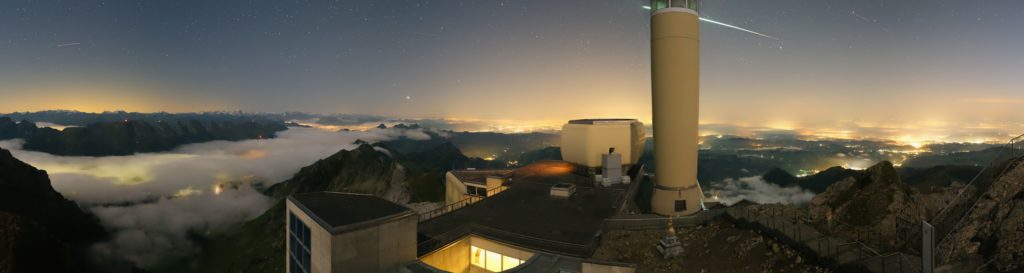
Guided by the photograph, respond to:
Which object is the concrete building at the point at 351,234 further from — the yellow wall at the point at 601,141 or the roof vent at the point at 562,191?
the yellow wall at the point at 601,141

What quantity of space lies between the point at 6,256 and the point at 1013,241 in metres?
227

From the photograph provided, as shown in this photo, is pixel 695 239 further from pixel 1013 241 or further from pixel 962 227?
pixel 962 227

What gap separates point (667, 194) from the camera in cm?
2880

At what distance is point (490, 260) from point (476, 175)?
103ft

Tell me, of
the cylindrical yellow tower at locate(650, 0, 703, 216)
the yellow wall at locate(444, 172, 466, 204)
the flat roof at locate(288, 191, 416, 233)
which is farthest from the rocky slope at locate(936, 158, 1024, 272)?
the yellow wall at locate(444, 172, 466, 204)

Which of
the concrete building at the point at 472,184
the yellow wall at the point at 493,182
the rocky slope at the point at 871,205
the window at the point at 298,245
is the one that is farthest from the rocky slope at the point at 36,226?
A: the rocky slope at the point at 871,205

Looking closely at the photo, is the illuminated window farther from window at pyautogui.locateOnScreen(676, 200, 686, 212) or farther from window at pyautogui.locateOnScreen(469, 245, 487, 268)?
window at pyautogui.locateOnScreen(676, 200, 686, 212)

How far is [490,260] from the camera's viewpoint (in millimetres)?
22828

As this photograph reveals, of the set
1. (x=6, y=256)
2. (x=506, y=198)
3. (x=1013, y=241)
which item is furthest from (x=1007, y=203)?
(x=6, y=256)

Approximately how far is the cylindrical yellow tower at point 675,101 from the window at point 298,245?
75.1 feet

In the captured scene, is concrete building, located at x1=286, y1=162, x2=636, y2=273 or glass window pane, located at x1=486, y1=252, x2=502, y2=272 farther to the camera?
glass window pane, located at x1=486, y1=252, x2=502, y2=272

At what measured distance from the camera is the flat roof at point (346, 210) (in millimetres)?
17641

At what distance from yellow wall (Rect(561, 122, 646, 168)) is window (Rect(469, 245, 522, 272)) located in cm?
2413

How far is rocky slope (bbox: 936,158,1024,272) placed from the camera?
15.4m
